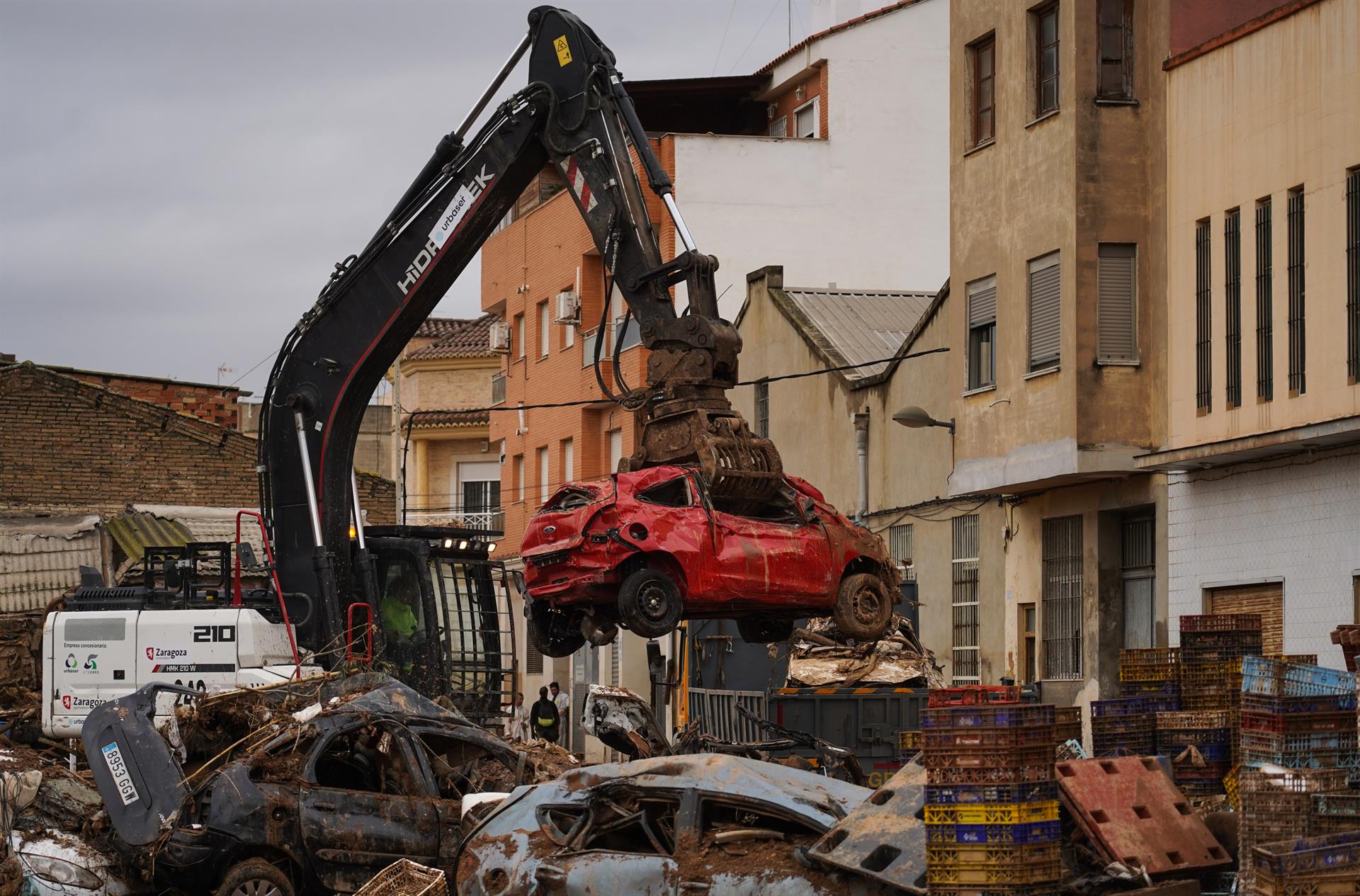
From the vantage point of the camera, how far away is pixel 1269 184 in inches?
796

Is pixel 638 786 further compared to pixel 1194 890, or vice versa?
pixel 638 786

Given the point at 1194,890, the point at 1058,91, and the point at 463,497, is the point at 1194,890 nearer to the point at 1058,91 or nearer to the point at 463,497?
the point at 1058,91

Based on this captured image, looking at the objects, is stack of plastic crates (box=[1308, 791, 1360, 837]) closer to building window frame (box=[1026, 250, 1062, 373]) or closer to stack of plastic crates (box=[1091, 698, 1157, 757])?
stack of plastic crates (box=[1091, 698, 1157, 757])

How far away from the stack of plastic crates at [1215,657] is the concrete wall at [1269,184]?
5132 mm

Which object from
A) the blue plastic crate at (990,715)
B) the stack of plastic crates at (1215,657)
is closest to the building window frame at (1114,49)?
the stack of plastic crates at (1215,657)

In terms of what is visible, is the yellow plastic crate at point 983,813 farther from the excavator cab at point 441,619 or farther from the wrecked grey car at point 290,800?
the excavator cab at point 441,619

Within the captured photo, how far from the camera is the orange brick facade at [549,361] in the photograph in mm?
41844

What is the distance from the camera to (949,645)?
28.3 meters

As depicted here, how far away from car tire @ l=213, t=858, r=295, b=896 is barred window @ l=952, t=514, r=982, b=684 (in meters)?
15.2

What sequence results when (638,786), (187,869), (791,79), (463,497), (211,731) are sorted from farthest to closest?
(463,497) < (791,79) < (211,731) < (187,869) < (638,786)

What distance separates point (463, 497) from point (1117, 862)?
49.3 m

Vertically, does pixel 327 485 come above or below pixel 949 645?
above

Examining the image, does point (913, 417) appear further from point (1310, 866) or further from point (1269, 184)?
point (1310, 866)

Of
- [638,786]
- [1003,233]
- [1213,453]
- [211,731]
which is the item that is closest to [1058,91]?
[1003,233]
